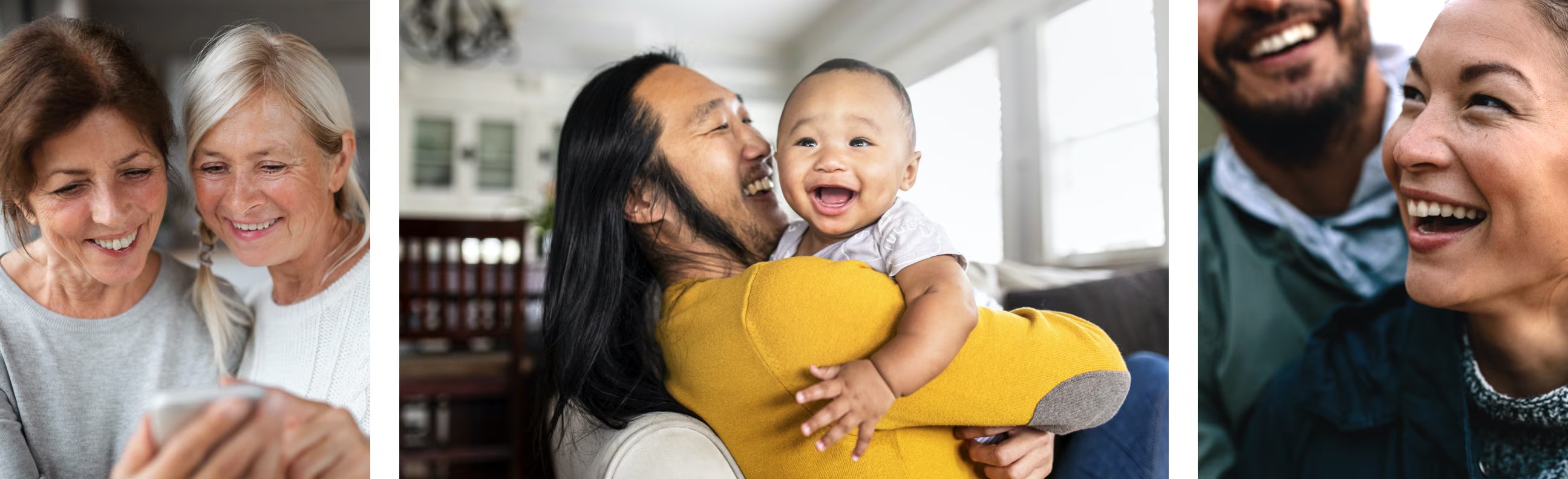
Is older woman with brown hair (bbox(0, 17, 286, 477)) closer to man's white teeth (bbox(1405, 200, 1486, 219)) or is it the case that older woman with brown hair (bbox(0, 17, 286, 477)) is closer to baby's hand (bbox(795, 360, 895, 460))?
baby's hand (bbox(795, 360, 895, 460))

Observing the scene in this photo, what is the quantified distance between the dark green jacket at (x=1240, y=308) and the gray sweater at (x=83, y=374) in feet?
5.78

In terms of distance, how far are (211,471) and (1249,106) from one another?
186 centimetres

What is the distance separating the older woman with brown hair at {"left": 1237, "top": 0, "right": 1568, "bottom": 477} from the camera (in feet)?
5.00

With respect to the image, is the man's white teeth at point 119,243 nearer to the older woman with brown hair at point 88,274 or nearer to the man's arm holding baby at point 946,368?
the older woman with brown hair at point 88,274

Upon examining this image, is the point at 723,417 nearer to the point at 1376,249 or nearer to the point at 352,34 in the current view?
the point at 352,34

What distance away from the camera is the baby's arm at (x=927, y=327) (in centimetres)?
99

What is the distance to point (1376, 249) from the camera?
180cm

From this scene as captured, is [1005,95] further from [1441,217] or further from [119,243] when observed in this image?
[119,243]

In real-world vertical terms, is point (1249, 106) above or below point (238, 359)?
above

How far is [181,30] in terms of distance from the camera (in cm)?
111

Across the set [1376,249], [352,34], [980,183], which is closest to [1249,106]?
[1376,249]

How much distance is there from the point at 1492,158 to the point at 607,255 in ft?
4.69

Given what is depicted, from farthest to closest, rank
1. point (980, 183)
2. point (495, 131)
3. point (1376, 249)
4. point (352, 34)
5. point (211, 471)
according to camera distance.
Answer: point (495, 131)
point (1376, 249)
point (980, 183)
point (352, 34)
point (211, 471)

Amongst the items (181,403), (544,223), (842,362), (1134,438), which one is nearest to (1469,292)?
(1134,438)
